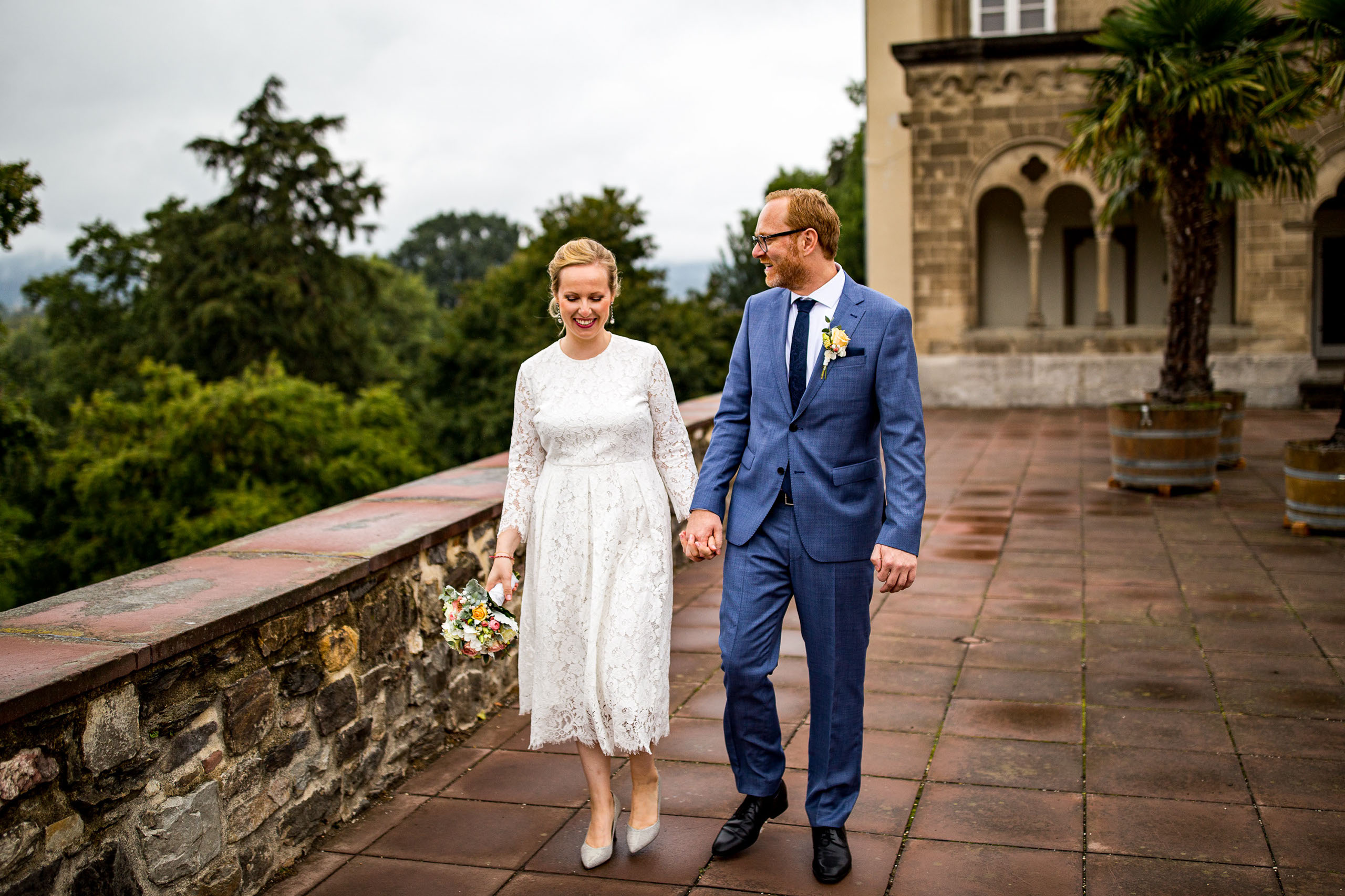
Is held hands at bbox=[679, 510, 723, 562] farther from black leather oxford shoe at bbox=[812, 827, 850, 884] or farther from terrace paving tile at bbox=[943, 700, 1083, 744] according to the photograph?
terrace paving tile at bbox=[943, 700, 1083, 744]

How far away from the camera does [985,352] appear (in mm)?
17641

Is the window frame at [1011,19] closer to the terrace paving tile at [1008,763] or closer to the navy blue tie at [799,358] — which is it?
the terrace paving tile at [1008,763]

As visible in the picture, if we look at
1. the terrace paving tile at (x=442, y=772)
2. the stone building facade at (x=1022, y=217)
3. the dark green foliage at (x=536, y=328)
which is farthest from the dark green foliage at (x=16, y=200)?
the dark green foliage at (x=536, y=328)

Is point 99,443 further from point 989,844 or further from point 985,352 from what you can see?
point 989,844

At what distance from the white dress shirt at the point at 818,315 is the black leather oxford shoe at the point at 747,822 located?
4.11 ft

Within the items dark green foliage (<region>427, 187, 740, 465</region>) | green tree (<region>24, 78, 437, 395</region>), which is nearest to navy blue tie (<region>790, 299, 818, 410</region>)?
dark green foliage (<region>427, 187, 740, 465</region>)

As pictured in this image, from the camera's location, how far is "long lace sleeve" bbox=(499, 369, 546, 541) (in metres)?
3.51

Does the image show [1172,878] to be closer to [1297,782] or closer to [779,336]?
[1297,782]

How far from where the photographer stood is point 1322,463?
760cm

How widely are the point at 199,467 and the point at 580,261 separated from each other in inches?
682

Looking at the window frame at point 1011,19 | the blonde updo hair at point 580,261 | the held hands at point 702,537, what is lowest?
the held hands at point 702,537

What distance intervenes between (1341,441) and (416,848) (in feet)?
22.9

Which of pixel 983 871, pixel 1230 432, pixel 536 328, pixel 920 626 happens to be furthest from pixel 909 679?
pixel 536 328

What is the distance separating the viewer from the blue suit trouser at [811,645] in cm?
321
